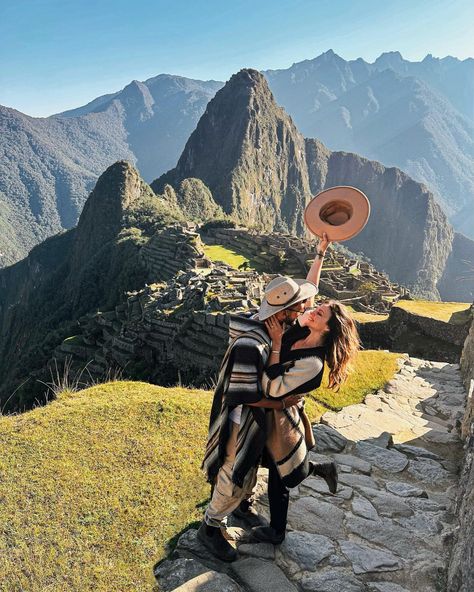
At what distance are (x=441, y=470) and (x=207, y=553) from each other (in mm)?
2987

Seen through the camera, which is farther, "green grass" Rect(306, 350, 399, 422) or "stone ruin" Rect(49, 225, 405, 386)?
"stone ruin" Rect(49, 225, 405, 386)

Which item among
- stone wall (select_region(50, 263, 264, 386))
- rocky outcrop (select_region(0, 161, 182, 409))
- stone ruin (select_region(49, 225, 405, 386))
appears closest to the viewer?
stone wall (select_region(50, 263, 264, 386))

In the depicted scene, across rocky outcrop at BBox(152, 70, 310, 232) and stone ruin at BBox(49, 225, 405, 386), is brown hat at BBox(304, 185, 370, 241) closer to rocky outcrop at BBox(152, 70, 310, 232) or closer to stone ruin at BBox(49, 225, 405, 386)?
stone ruin at BBox(49, 225, 405, 386)

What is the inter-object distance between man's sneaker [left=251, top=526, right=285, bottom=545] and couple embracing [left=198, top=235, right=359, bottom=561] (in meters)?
0.19

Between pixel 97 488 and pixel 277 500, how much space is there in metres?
1.55

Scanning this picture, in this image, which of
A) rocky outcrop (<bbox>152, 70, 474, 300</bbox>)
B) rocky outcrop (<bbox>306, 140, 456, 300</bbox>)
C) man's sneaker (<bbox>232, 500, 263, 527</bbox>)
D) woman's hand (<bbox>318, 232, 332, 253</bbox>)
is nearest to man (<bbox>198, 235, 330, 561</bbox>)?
man's sneaker (<bbox>232, 500, 263, 527</bbox>)

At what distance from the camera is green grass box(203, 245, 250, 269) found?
4598 centimetres

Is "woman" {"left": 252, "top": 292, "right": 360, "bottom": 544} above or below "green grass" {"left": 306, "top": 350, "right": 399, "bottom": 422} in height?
above

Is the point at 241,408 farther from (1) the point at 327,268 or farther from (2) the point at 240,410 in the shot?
(1) the point at 327,268

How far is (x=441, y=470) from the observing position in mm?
4945

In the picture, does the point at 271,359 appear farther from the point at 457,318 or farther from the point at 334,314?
the point at 457,318

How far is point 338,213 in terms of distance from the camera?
3869 millimetres

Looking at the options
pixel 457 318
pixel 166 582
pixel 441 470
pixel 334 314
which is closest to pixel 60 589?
pixel 166 582

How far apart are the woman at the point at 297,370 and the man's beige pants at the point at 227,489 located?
0.24 m
